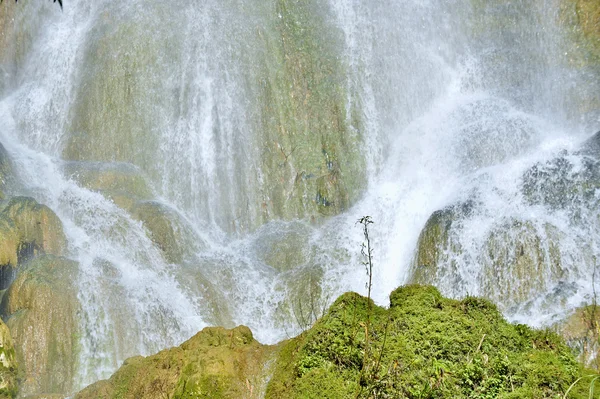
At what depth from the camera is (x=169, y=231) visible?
1516cm

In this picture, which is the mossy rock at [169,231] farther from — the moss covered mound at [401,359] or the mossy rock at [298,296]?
the moss covered mound at [401,359]

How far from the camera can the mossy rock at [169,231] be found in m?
15.0

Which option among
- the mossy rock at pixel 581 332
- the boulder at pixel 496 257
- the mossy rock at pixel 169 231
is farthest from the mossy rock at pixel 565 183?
the mossy rock at pixel 169 231

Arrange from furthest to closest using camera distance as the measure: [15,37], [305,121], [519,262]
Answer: [15,37], [305,121], [519,262]

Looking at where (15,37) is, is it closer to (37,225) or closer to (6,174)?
(6,174)

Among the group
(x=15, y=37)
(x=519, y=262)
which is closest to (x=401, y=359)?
(x=519, y=262)

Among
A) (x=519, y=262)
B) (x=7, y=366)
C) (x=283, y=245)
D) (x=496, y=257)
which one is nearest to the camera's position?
(x=7, y=366)

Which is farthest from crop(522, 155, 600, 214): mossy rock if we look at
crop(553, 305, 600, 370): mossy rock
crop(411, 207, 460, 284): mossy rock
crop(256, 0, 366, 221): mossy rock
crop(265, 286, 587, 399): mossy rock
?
crop(265, 286, 587, 399): mossy rock

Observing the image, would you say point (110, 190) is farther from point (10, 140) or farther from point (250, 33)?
point (250, 33)

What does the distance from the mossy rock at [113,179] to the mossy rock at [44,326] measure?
11.8 ft

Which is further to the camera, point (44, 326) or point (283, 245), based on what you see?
point (283, 245)

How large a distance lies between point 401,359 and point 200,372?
1608mm

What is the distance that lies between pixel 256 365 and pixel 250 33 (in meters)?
14.2

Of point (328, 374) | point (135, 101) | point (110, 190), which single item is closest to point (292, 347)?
point (328, 374)
